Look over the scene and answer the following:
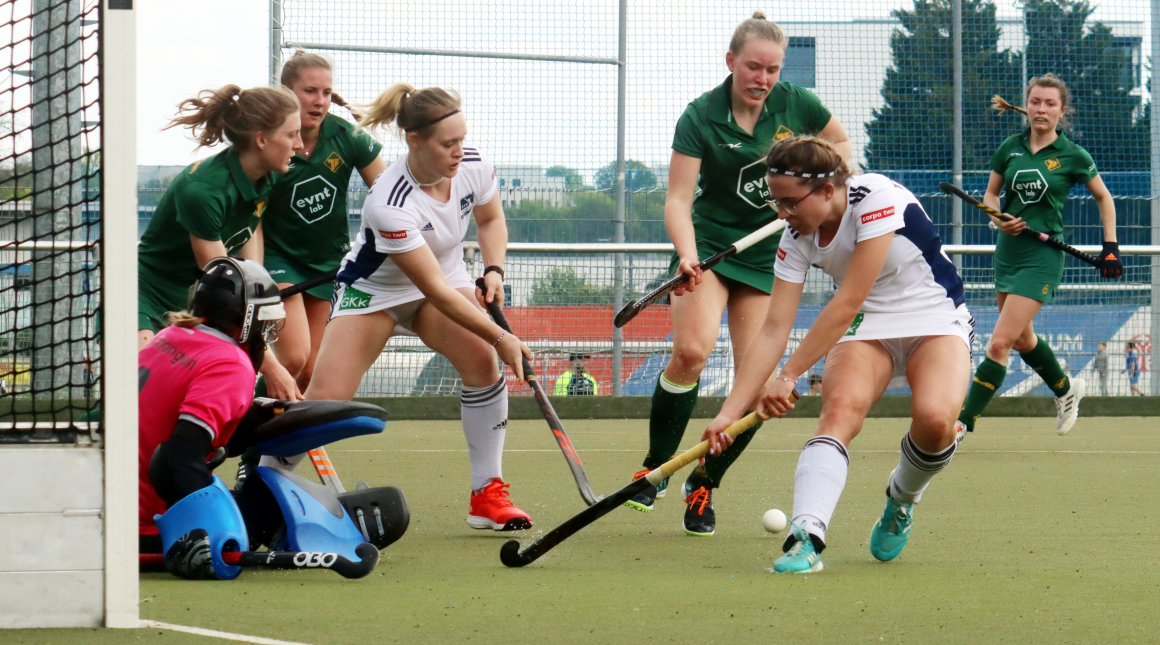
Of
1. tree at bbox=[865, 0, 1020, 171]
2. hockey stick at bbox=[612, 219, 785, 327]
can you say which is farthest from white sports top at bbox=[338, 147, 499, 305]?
tree at bbox=[865, 0, 1020, 171]

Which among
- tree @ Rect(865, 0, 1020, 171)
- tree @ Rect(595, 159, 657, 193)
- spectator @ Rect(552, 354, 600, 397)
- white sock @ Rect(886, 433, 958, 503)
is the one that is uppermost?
tree @ Rect(865, 0, 1020, 171)

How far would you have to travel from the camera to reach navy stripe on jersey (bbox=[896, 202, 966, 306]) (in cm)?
406

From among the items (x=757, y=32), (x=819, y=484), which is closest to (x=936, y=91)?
(x=757, y=32)

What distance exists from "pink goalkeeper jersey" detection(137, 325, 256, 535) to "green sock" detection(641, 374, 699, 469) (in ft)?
6.08

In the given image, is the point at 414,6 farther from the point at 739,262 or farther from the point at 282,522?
the point at 282,522

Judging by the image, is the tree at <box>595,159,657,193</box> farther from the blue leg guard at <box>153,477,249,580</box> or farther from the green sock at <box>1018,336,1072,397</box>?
the blue leg guard at <box>153,477,249,580</box>

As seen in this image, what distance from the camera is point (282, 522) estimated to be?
3793mm

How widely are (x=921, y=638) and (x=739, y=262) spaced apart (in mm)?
2389

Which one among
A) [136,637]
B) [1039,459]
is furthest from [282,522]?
[1039,459]

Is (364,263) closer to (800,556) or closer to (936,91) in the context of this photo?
(800,556)

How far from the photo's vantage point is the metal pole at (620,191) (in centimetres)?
1006

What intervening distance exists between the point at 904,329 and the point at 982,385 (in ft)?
11.9

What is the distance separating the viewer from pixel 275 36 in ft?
31.7

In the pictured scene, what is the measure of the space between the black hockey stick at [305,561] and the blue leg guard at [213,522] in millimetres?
22
